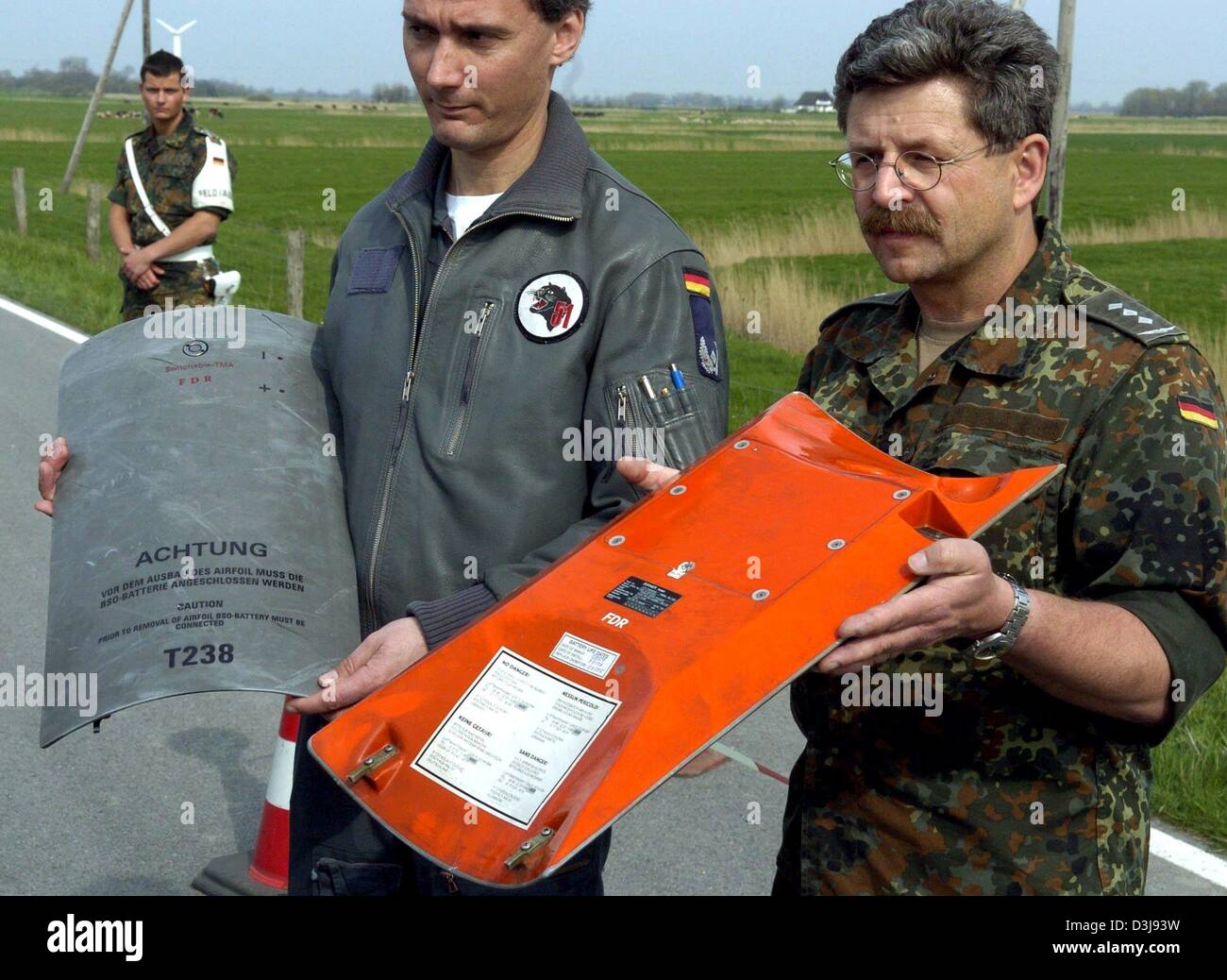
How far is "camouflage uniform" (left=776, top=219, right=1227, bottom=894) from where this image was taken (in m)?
1.98

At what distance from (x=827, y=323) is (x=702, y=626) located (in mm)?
885

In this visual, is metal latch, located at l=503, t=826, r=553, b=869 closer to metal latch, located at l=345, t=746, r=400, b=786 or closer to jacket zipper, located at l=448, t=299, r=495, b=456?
metal latch, located at l=345, t=746, r=400, b=786

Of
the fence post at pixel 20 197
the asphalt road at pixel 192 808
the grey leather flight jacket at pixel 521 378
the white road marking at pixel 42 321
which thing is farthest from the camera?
the fence post at pixel 20 197

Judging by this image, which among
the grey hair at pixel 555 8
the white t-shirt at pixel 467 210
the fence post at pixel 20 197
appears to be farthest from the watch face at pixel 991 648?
the fence post at pixel 20 197

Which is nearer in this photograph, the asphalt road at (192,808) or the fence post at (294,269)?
the asphalt road at (192,808)

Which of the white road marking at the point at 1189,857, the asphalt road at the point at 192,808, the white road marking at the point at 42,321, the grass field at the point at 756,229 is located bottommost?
the asphalt road at the point at 192,808

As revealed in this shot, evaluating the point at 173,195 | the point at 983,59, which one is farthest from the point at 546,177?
the point at 173,195

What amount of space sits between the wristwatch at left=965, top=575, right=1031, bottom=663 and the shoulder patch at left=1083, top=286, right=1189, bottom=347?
1.36ft

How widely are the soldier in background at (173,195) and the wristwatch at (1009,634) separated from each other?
765 centimetres

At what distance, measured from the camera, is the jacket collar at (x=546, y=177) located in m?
2.55

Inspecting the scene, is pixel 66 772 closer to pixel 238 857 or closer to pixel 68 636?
pixel 238 857

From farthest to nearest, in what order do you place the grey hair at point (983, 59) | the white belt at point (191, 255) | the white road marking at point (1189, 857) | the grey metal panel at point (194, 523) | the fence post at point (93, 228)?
the fence post at point (93, 228)
the white belt at point (191, 255)
the white road marking at point (1189, 857)
the grey metal panel at point (194, 523)
the grey hair at point (983, 59)

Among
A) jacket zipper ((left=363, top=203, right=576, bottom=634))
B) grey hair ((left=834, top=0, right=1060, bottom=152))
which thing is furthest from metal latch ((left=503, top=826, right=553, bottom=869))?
grey hair ((left=834, top=0, right=1060, bottom=152))

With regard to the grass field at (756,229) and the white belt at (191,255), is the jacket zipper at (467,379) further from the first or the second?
the white belt at (191,255)
